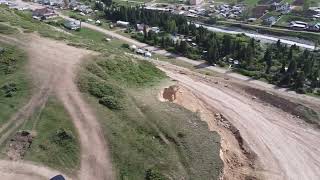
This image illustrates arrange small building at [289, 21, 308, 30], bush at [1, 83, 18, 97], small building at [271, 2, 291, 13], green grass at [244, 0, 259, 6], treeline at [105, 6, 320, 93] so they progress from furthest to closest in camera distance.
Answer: green grass at [244, 0, 259, 6], small building at [271, 2, 291, 13], small building at [289, 21, 308, 30], treeline at [105, 6, 320, 93], bush at [1, 83, 18, 97]

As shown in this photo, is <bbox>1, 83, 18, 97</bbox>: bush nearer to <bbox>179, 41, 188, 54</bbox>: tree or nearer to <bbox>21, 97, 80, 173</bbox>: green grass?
<bbox>21, 97, 80, 173</bbox>: green grass

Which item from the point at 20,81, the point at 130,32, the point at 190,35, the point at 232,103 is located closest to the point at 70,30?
the point at 130,32

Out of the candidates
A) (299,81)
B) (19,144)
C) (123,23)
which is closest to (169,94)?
(19,144)

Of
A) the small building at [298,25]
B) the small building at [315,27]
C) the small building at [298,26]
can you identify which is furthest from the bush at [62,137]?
the small building at [298,25]

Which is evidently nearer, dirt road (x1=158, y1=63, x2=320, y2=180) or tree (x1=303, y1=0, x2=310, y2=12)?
dirt road (x1=158, y1=63, x2=320, y2=180)

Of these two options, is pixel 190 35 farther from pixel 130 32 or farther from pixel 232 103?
pixel 232 103

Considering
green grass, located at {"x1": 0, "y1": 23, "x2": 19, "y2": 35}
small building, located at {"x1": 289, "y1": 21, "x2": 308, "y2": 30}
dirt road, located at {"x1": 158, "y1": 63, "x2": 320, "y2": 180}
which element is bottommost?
dirt road, located at {"x1": 158, "y1": 63, "x2": 320, "y2": 180}

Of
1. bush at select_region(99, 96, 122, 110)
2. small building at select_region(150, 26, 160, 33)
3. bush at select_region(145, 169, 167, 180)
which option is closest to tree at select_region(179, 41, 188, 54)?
small building at select_region(150, 26, 160, 33)
